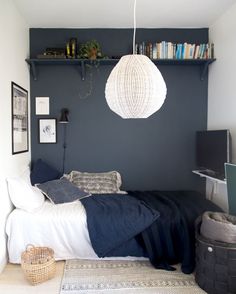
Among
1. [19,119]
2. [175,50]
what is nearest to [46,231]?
[19,119]

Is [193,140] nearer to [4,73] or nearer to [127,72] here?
[127,72]

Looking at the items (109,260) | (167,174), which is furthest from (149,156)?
(109,260)

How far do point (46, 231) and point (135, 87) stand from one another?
1578mm

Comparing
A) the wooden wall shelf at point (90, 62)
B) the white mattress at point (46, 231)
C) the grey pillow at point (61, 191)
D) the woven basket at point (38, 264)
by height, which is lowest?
the woven basket at point (38, 264)

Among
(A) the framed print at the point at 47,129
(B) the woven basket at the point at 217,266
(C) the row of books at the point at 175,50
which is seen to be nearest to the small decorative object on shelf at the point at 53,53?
(A) the framed print at the point at 47,129

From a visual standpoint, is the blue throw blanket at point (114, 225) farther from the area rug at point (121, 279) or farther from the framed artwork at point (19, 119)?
the framed artwork at point (19, 119)

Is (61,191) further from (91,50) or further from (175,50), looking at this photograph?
(175,50)

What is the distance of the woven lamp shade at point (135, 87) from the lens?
1.79m

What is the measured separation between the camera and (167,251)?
245 centimetres

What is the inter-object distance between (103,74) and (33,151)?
4.52ft

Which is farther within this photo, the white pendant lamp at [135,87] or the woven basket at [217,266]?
the woven basket at [217,266]

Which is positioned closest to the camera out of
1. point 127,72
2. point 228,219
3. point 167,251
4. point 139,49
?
point 127,72

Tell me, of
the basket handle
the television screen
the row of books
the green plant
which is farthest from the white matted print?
the television screen

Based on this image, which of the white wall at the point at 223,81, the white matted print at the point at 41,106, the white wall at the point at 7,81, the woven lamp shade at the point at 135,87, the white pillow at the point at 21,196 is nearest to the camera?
the woven lamp shade at the point at 135,87
